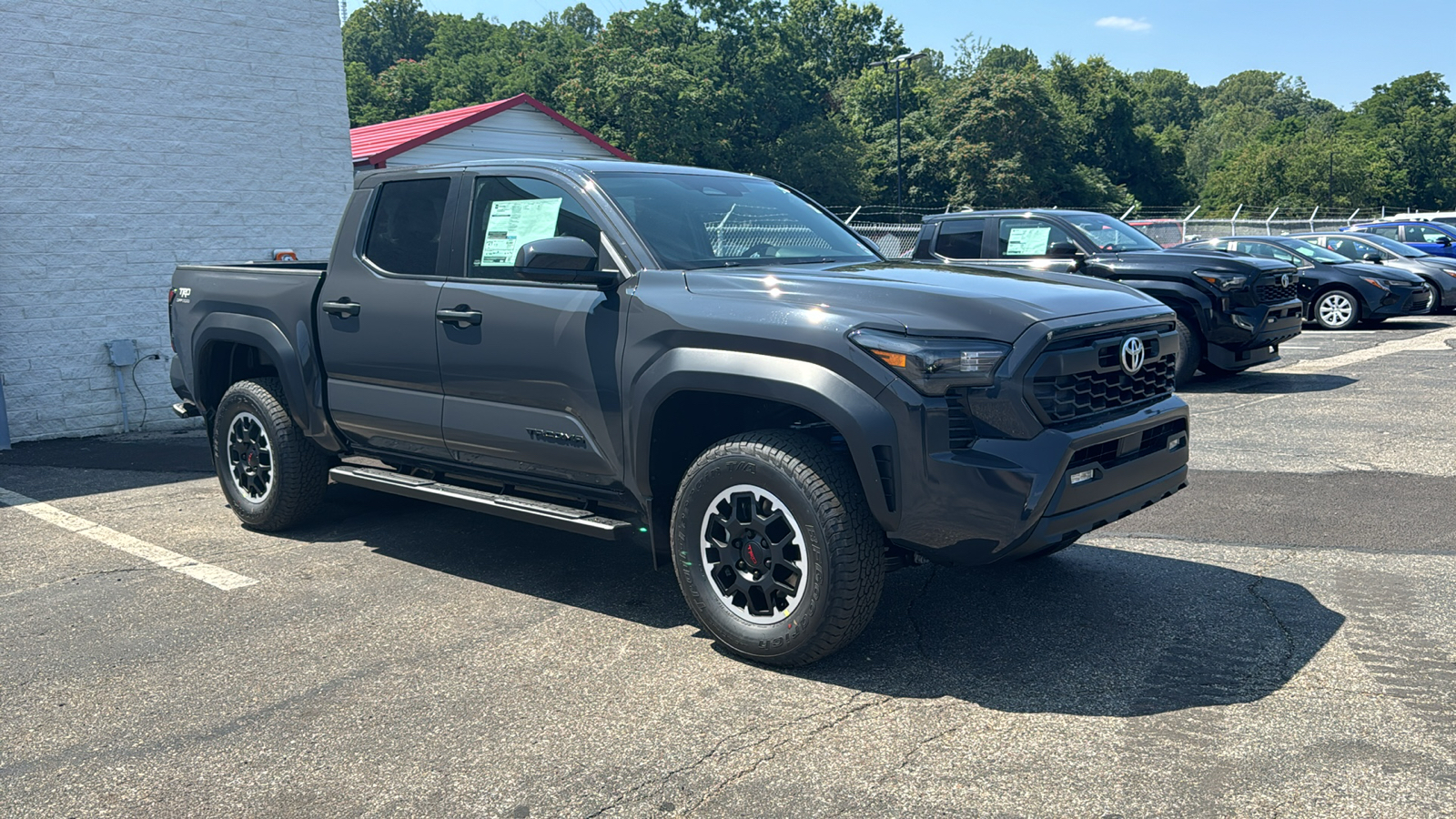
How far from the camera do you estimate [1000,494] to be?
3.71 m

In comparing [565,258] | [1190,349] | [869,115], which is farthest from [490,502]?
[869,115]

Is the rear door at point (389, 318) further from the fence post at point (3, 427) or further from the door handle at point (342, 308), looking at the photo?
the fence post at point (3, 427)

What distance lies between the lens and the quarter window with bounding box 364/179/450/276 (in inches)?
215

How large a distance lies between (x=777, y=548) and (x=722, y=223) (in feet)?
5.37

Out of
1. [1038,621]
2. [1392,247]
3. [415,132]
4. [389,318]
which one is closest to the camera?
[1038,621]

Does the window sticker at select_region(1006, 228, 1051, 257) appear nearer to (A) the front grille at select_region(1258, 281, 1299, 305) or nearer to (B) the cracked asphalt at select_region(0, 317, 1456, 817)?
(A) the front grille at select_region(1258, 281, 1299, 305)

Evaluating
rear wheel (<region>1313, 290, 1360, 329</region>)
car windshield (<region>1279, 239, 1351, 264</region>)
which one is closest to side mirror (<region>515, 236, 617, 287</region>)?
rear wheel (<region>1313, 290, 1360, 329</region>)

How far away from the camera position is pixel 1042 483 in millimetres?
3738

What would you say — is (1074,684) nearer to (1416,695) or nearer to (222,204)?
(1416,695)

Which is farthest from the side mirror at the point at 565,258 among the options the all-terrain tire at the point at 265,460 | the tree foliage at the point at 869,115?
the tree foliage at the point at 869,115

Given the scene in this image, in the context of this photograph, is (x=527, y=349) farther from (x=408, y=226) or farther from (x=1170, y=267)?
(x=1170, y=267)

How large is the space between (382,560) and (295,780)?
252cm

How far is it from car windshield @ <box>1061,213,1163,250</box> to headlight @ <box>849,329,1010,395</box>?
866 centimetres

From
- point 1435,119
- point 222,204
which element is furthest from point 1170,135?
point 222,204
